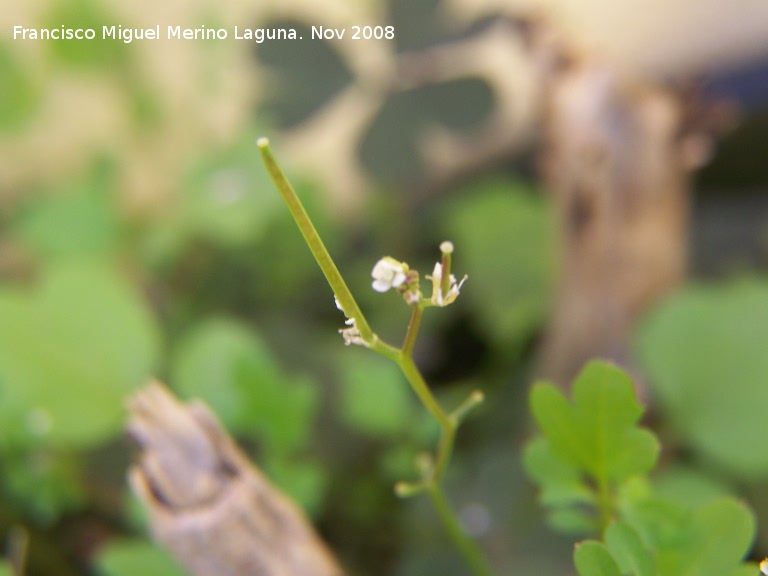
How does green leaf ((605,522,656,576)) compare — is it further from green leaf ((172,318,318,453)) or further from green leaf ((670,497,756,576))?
green leaf ((172,318,318,453))

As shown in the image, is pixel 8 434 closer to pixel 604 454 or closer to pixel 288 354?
pixel 288 354

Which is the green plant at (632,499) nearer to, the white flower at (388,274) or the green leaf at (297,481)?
the white flower at (388,274)

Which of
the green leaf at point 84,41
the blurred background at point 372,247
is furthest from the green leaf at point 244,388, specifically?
the green leaf at point 84,41

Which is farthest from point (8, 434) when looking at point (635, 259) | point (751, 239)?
point (751, 239)

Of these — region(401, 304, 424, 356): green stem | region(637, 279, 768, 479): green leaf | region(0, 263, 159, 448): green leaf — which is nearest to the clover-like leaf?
region(401, 304, 424, 356): green stem

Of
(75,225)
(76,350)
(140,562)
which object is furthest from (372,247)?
(140,562)

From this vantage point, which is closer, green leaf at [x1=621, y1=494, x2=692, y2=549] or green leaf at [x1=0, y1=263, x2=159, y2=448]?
green leaf at [x1=621, y1=494, x2=692, y2=549]

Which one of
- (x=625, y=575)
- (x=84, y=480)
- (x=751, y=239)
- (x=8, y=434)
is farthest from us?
(x=751, y=239)
